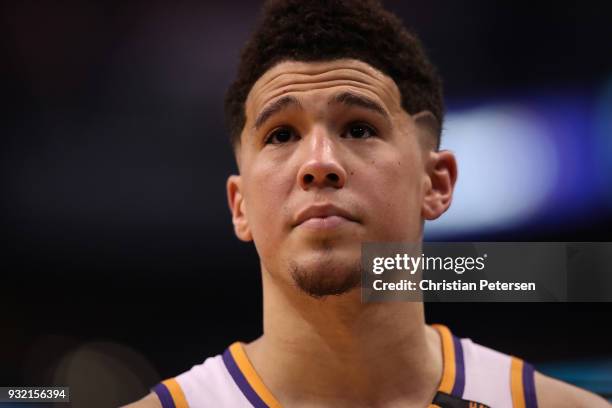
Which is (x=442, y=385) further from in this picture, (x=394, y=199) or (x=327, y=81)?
(x=327, y=81)

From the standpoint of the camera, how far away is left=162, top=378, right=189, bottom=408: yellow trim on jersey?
1.96 m

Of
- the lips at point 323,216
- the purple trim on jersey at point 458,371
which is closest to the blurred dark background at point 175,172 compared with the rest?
the purple trim on jersey at point 458,371

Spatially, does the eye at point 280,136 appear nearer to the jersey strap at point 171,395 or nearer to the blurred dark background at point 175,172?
the blurred dark background at point 175,172

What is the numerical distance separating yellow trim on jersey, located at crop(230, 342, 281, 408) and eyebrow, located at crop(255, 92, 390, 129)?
26.6 inches

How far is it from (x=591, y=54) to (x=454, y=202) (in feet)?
2.05

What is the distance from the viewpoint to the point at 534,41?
2.27m

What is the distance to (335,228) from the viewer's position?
179 centimetres

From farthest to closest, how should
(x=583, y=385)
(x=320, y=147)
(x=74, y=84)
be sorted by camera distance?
(x=74, y=84), (x=583, y=385), (x=320, y=147)

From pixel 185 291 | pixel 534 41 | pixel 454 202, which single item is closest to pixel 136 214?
pixel 185 291

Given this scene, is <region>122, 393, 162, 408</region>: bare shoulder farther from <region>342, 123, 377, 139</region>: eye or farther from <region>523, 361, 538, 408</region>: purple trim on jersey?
<region>523, 361, 538, 408</region>: purple trim on jersey

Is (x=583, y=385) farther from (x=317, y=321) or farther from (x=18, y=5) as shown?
(x=18, y=5)

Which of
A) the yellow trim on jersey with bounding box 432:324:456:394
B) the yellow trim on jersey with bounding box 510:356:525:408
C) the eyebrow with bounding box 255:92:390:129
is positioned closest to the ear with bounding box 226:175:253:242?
the eyebrow with bounding box 255:92:390:129

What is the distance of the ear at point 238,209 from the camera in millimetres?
2105

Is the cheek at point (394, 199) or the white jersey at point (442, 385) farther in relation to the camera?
the white jersey at point (442, 385)
